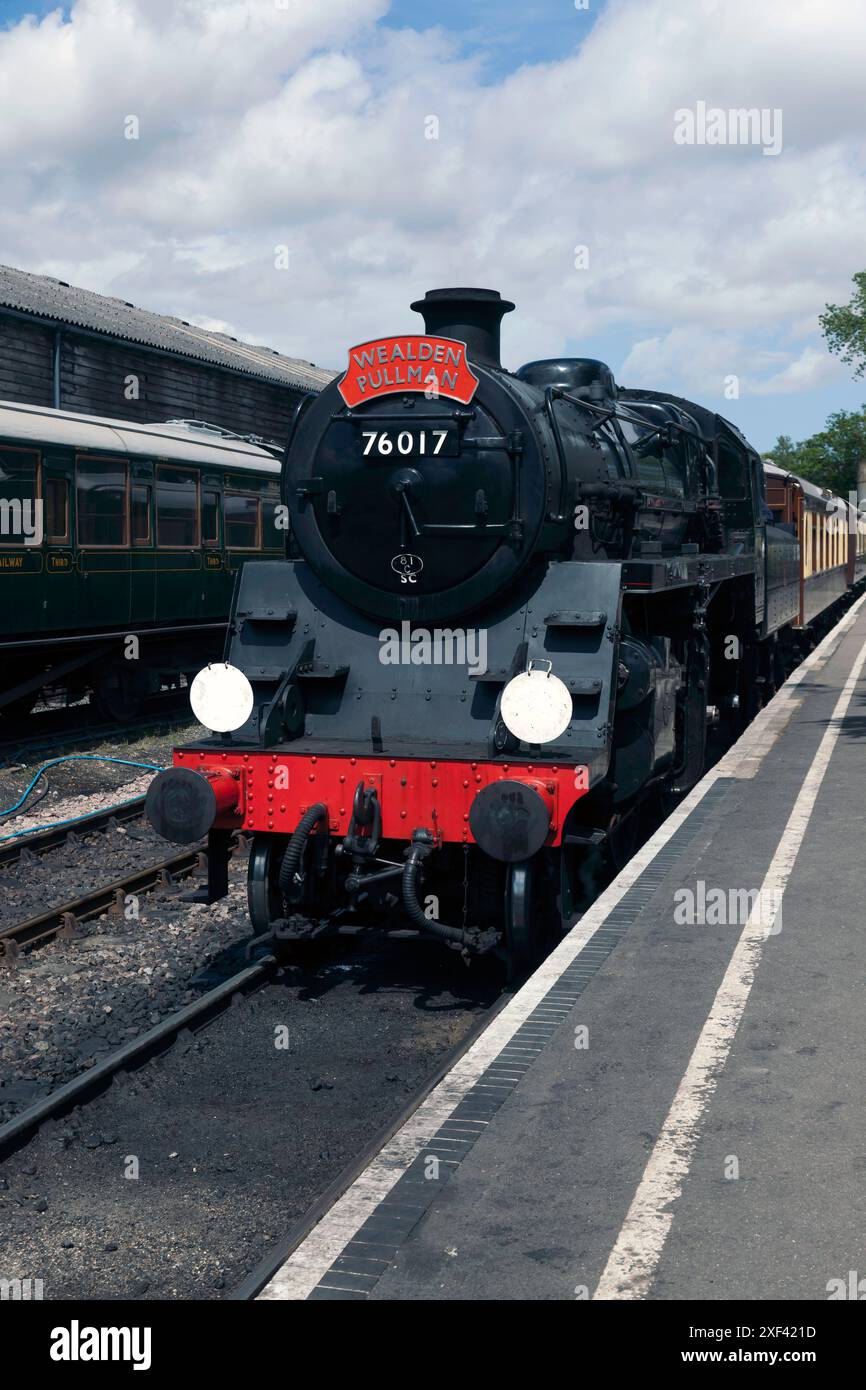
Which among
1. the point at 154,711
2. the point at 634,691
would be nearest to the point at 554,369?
the point at 634,691

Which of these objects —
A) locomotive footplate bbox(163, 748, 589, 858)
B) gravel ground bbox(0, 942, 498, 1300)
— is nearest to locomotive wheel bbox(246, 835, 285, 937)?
locomotive footplate bbox(163, 748, 589, 858)

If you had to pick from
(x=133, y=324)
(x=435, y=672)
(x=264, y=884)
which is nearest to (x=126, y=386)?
(x=133, y=324)

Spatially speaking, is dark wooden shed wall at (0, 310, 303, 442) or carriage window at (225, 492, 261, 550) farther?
dark wooden shed wall at (0, 310, 303, 442)

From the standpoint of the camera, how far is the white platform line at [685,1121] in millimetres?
3104

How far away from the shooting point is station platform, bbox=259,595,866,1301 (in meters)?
3.12

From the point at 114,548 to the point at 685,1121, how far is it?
36.8 ft

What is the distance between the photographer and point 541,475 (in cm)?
625

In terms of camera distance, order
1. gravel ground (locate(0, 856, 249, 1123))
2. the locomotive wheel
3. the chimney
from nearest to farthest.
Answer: gravel ground (locate(0, 856, 249, 1123)) → the locomotive wheel → the chimney

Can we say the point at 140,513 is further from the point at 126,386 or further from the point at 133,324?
the point at 133,324

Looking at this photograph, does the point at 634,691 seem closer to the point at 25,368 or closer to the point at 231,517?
the point at 231,517

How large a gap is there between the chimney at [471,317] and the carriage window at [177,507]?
8417 mm

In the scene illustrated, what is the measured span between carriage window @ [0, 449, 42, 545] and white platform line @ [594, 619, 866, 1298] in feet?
27.0

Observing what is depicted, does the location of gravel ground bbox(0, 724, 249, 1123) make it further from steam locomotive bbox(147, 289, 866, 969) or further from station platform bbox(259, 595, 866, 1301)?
station platform bbox(259, 595, 866, 1301)
